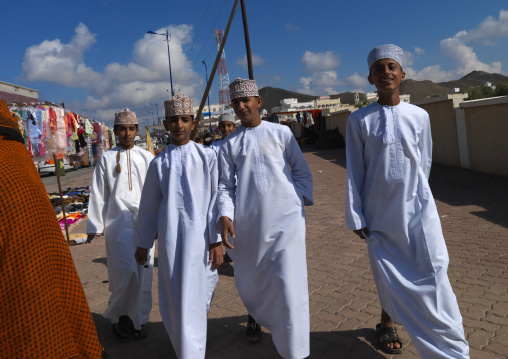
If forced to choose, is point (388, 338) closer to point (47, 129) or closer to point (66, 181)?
point (47, 129)

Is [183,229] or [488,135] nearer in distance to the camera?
[183,229]

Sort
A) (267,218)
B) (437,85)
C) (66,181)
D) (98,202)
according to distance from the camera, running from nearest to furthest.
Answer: (267,218) < (98,202) < (66,181) < (437,85)

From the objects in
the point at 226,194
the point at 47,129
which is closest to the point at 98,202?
the point at 226,194

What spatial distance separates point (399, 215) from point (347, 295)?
5.74 ft

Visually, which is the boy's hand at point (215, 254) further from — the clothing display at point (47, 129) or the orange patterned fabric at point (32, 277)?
the clothing display at point (47, 129)

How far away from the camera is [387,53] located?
3.06m

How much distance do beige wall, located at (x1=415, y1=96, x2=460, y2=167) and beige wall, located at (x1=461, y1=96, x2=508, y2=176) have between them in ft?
2.42

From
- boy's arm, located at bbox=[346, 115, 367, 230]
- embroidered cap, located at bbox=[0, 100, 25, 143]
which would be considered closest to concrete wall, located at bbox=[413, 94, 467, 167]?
boy's arm, located at bbox=[346, 115, 367, 230]

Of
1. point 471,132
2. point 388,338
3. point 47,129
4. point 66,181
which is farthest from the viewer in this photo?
point 66,181

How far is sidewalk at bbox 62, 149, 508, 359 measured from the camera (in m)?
3.43

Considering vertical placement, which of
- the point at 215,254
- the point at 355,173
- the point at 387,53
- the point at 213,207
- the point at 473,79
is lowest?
the point at 215,254

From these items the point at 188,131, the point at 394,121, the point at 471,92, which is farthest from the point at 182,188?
the point at 471,92

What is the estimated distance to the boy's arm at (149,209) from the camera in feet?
10.5

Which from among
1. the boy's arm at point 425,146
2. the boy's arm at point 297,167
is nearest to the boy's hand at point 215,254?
the boy's arm at point 297,167
